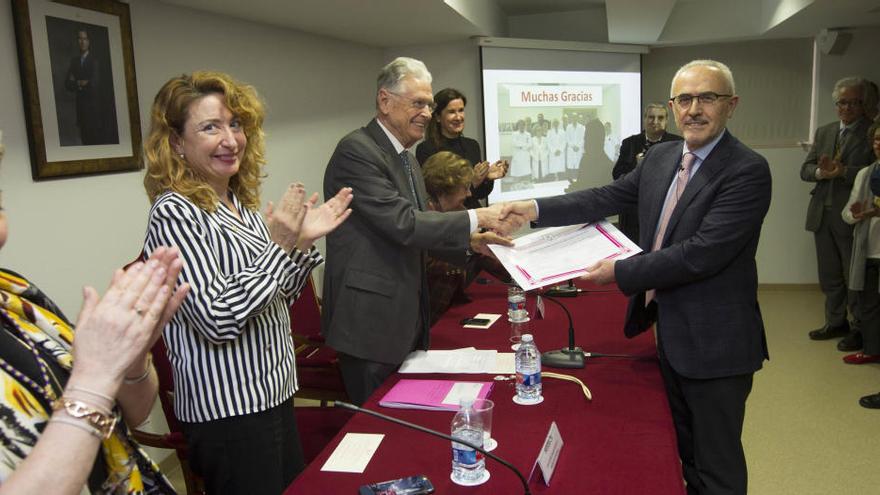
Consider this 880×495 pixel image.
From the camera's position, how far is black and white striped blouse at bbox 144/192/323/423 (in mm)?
1512

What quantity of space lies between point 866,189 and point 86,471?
502 cm

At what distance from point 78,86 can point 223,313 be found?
63.0 inches

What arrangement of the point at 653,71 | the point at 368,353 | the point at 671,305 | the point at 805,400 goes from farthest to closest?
1. the point at 653,71
2. the point at 805,400
3. the point at 368,353
4. the point at 671,305

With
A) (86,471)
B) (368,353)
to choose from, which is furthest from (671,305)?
(86,471)

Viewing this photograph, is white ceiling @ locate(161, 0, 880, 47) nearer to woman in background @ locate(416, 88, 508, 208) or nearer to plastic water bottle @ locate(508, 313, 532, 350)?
woman in background @ locate(416, 88, 508, 208)

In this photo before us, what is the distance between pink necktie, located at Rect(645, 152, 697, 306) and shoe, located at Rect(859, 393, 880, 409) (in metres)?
2.53

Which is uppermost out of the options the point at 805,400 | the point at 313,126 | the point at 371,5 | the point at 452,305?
the point at 371,5

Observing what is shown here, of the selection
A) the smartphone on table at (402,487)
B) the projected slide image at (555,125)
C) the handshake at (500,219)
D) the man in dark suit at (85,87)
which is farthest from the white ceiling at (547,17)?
the smartphone on table at (402,487)

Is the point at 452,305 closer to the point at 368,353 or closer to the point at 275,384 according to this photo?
the point at 368,353

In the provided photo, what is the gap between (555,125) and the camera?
20.5 feet

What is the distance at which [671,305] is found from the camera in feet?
6.79

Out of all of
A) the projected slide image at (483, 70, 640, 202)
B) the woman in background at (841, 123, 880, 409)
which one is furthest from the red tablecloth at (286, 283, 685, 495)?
the projected slide image at (483, 70, 640, 202)

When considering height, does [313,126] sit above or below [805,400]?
above

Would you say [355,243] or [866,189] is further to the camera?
[866,189]
